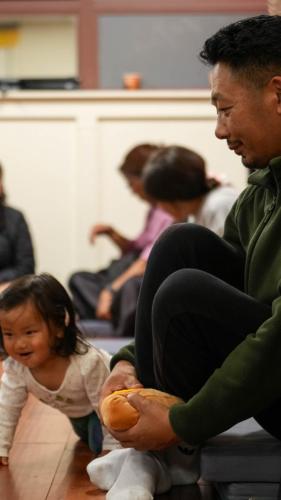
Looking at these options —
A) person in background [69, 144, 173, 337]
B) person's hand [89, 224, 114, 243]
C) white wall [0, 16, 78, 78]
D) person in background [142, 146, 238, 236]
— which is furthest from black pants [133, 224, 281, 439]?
white wall [0, 16, 78, 78]

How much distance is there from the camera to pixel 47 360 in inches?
80.4

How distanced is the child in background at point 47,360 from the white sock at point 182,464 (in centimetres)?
31

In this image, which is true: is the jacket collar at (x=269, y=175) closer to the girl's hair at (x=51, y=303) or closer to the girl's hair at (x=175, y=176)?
the girl's hair at (x=51, y=303)

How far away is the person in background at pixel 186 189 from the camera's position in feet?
10.5

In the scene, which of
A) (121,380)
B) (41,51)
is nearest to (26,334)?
(121,380)

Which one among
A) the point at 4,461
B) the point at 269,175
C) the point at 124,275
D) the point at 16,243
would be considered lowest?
the point at 124,275

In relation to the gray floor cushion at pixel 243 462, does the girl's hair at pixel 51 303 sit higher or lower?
higher

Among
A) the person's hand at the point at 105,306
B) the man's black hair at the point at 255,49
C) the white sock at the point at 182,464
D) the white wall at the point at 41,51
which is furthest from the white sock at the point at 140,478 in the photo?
the white wall at the point at 41,51

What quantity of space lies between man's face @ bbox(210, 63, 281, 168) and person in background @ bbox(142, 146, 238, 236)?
1.57 meters

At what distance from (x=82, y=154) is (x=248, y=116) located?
3.49m

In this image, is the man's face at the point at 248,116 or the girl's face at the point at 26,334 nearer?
the man's face at the point at 248,116

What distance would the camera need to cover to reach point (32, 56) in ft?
16.4

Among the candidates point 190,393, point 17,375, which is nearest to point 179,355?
point 190,393

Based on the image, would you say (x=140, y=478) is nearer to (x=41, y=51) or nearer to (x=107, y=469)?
(x=107, y=469)
